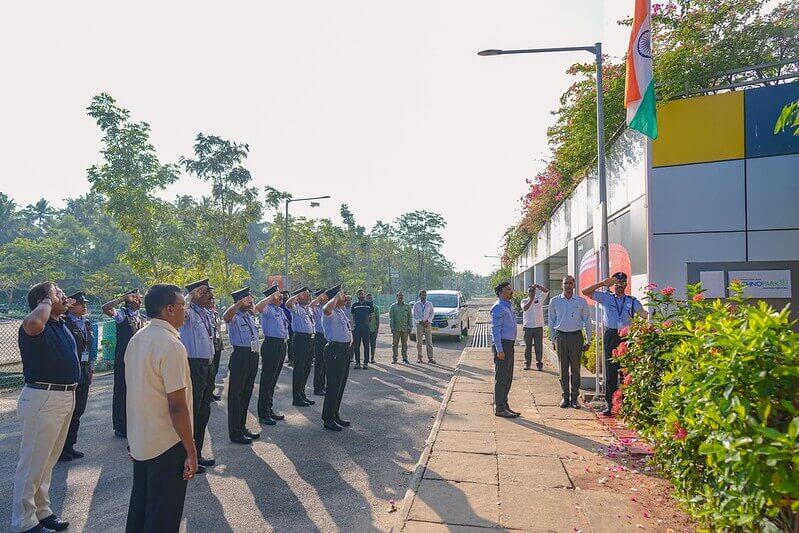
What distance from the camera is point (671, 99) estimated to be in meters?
8.98

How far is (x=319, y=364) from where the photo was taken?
10.5m

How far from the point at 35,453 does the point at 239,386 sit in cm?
265

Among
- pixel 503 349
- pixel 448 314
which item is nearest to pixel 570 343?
pixel 503 349

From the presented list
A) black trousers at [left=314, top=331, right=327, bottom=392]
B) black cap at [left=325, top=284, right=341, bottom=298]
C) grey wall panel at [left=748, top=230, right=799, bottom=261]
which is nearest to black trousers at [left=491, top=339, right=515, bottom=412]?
black cap at [left=325, top=284, right=341, bottom=298]

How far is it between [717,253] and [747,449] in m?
6.91

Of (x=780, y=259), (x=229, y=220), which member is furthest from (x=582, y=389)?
(x=229, y=220)

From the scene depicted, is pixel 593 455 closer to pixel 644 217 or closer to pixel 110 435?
pixel 644 217

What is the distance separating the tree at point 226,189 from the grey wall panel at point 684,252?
1938 cm

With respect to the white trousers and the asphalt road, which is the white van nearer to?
the asphalt road

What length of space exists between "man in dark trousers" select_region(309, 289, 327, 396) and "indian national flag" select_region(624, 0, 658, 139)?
5700 millimetres

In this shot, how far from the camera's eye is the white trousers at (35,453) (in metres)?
4.11

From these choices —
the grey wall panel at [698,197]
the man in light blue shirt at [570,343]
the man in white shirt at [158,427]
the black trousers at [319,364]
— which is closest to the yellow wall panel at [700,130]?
the grey wall panel at [698,197]

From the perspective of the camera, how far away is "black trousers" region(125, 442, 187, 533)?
3166 millimetres

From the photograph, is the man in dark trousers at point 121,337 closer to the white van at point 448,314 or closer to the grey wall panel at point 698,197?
the grey wall panel at point 698,197
